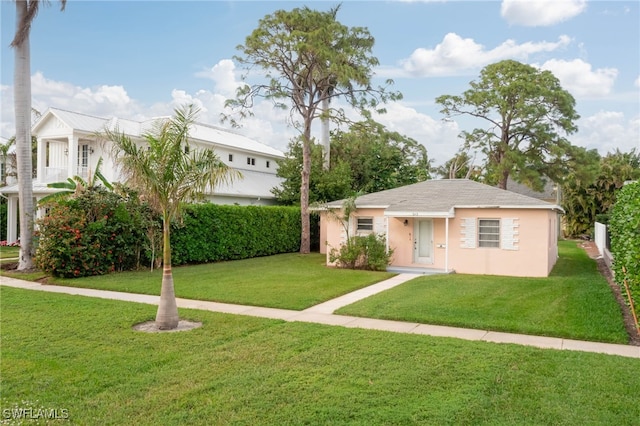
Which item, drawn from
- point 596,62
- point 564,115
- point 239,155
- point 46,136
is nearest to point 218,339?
point 596,62

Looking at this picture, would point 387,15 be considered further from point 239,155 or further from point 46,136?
point 46,136

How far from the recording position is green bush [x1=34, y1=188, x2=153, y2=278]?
14.4 m

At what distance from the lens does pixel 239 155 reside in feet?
102

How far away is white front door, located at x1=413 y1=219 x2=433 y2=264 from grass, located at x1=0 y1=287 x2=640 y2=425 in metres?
10.6

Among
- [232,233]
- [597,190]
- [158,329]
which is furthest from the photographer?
[597,190]

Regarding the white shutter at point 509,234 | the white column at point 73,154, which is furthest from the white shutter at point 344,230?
the white column at point 73,154

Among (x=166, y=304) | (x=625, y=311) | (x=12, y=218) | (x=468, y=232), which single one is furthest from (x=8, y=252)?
(x=625, y=311)

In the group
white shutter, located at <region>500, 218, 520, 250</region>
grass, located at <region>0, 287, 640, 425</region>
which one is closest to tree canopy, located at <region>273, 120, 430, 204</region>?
white shutter, located at <region>500, 218, 520, 250</region>

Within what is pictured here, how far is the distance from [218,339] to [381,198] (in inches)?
517

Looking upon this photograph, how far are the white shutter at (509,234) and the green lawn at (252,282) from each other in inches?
172

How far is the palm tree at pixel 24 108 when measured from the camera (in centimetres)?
1490

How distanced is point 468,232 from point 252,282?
8.44 m

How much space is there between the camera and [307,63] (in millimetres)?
23922

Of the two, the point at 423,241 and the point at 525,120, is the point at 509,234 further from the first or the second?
the point at 525,120
